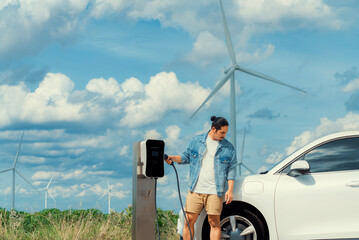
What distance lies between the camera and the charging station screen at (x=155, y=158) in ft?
20.2

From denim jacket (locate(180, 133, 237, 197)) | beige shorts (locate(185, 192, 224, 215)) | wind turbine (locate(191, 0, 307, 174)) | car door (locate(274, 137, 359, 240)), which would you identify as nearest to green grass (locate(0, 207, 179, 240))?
beige shorts (locate(185, 192, 224, 215))

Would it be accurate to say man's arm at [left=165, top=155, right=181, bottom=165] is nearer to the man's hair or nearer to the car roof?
the man's hair

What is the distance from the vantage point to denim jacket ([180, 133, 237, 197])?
6.62 metres

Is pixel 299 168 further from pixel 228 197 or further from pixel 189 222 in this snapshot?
pixel 189 222

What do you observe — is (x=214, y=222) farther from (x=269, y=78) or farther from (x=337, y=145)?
(x=269, y=78)

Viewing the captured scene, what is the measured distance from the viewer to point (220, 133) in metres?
6.70

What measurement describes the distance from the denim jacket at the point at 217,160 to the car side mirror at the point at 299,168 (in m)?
0.79

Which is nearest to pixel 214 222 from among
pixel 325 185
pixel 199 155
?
pixel 199 155

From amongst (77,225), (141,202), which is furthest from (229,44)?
(141,202)

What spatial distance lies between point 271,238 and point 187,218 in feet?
3.77

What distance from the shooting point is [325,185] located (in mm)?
6473

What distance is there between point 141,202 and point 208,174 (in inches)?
38.5

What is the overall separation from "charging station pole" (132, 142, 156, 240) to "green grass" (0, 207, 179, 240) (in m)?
2.33

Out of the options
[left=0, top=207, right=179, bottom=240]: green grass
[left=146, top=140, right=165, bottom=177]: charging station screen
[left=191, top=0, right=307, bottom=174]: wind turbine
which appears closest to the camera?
[left=146, top=140, right=165, bottom=177]: charging station screen
